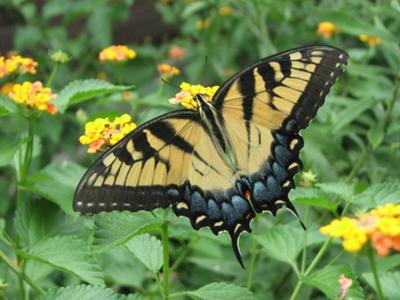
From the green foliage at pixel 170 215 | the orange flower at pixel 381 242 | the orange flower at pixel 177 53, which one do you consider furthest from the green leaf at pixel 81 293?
the orange flower at pixel 177 53

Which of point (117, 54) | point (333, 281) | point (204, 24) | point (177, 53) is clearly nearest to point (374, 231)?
point (333, 281)

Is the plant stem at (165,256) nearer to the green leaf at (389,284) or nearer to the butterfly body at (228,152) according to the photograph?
the butterfly body at (228,152)

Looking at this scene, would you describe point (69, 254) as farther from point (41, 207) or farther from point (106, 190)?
point (41, 207)

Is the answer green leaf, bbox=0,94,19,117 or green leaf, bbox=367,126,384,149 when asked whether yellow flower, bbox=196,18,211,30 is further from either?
green leaf, bbox=0,94,19,117

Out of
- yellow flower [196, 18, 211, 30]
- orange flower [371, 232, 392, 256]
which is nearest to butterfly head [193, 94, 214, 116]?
orange flower [371, 232, 392, 256]

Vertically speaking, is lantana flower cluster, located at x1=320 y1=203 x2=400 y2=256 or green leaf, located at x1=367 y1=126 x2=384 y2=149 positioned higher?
lantana flower cluster, located at x1=320 y1=203 x2=400 y2=256

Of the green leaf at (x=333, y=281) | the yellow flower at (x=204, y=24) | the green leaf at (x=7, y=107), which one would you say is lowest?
the yellow flower at (x=204, y=24)
